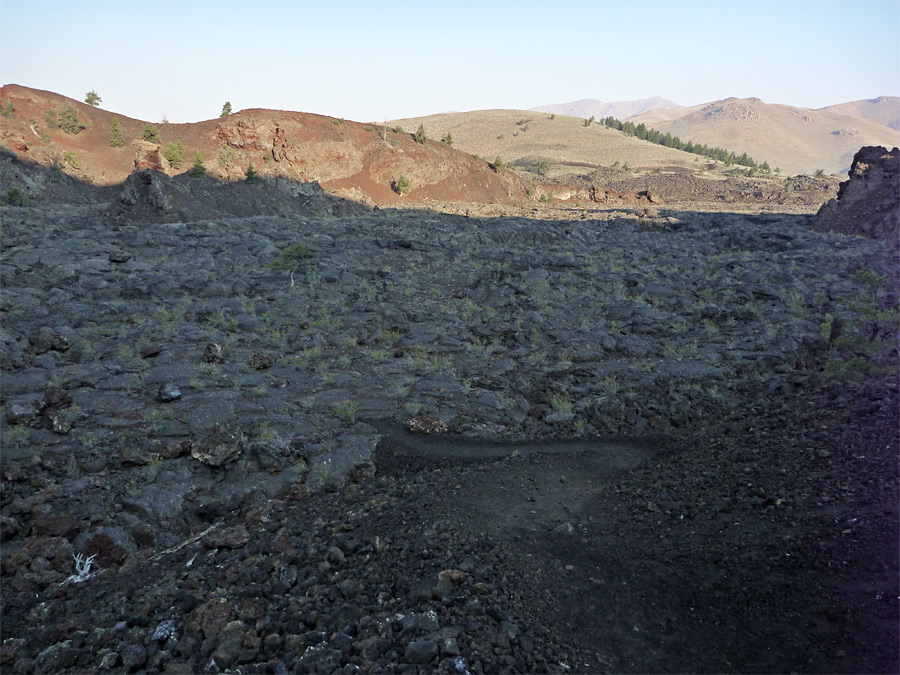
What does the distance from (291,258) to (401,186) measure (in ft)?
78.1

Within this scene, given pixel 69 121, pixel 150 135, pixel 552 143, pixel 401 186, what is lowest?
pixel 401 186

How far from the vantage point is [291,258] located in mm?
19719

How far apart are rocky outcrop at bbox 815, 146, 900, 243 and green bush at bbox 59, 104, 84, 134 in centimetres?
4490

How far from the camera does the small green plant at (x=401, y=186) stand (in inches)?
1645

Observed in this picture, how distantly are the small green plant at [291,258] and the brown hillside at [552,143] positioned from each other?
57.6 metres

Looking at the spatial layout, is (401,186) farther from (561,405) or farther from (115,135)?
(561,405)

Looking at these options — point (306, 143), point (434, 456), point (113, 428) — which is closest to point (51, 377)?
point (113, 428)

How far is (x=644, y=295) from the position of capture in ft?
56.7

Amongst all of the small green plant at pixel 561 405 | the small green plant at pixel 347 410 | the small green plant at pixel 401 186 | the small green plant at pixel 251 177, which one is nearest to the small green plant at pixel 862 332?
the small green plant at pixel 561 405

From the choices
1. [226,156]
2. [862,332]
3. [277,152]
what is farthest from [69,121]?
[862,332]

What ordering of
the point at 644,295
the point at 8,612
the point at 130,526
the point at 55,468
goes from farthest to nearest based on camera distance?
the point at 644,295 < the point at 55,468 < the point at 130,526 < the point at 8,612

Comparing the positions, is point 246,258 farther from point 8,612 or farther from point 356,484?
point 8,612

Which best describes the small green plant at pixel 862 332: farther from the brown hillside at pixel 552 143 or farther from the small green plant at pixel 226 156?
the brown hillside at pixel 552 143

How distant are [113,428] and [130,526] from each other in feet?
8.48
